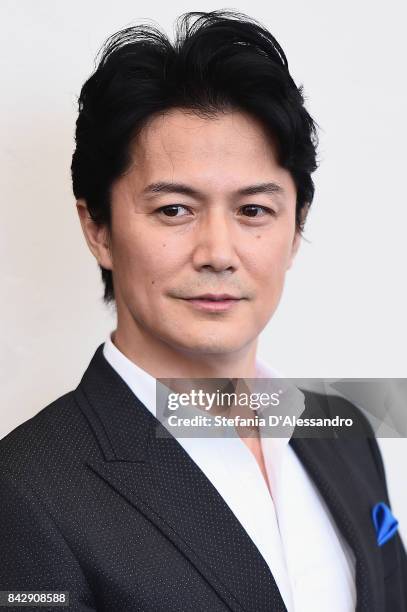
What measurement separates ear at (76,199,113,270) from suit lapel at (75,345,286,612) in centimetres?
33

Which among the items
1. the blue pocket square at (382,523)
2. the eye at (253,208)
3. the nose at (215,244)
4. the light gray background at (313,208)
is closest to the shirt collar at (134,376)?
the nose at (215,244)

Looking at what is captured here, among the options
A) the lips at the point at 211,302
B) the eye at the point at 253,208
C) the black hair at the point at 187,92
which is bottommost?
the lips at the point at 211,302

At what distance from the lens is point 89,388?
70.9 inches

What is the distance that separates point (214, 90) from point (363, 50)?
978 millimetres

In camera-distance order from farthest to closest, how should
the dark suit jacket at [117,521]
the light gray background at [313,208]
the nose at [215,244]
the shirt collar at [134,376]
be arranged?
the light gray background at [313,208] < the shirt collar at [134,376] < the nose at [215,244] < the dark suit jacket at [117,521]

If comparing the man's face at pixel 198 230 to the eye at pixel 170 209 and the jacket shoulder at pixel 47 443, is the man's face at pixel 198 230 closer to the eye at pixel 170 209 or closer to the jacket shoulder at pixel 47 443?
the eye at pixel 170 209

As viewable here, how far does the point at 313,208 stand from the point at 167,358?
0.94 metres

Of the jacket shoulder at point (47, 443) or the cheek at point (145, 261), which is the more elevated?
the cheek at point (145, 261)

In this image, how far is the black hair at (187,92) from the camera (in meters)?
1.79

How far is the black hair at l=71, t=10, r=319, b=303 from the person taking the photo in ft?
5.86

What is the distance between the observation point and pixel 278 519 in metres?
1.78

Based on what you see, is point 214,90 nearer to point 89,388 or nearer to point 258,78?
point 258,78

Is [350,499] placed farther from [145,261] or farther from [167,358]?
[145,261]

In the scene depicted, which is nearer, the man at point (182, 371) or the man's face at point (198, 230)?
the man at point (182, 371)
